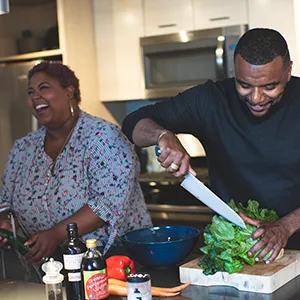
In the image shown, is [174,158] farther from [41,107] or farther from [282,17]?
[282,17]

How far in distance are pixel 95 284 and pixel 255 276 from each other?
44cm

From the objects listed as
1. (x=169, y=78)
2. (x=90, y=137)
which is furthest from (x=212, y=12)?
(x=90, y=137)

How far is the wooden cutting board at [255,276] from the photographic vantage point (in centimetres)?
176

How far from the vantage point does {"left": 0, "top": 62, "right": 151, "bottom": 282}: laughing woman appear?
2.47m

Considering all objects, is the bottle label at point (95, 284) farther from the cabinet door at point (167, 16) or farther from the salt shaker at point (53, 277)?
the cabinet door at point (167, 16)

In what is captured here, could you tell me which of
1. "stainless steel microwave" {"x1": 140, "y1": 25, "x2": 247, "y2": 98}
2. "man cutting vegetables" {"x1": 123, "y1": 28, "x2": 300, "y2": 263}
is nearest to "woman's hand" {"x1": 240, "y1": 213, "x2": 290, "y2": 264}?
"man cutting vegetables" {"x1": 123, "y1": 28, "x2": 300, "y2": 263}

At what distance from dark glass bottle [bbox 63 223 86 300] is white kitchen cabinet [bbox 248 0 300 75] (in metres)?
2.38

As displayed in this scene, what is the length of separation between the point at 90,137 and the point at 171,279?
83 centimetres

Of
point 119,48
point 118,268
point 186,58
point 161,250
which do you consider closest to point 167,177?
point 186,58

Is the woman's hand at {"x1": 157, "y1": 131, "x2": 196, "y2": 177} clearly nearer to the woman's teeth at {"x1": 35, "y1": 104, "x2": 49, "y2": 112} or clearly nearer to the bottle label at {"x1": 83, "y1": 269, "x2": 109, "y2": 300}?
the bottle label at {"x1": 83, "y1": 269, "x2": 109, "y2": 300}

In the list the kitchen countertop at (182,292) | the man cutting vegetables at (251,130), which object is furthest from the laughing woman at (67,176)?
the kitchen countertop at (182,292)

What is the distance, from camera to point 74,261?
5.75 feet

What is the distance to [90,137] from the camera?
2.57 m

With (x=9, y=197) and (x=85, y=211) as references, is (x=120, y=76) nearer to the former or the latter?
(x=9, y=197)
